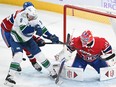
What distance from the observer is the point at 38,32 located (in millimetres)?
3627

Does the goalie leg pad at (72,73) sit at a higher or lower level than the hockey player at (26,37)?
lower

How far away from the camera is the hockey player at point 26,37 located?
357cm

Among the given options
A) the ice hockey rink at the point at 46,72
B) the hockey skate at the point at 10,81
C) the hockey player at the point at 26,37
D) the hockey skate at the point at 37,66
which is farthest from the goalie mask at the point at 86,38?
the hockey skate at the point at 10,81

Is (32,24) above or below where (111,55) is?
above

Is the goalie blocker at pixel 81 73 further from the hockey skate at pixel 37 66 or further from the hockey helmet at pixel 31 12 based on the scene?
the hockey helmet at pixel 31 12

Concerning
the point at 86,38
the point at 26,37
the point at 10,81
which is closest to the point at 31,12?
the point at 26,37

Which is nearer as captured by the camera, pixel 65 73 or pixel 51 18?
pixel 65 73

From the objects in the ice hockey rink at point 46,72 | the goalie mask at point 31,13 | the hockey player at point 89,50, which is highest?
the goalie mask at point 31,13

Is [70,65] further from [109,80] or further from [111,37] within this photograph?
[111,37]

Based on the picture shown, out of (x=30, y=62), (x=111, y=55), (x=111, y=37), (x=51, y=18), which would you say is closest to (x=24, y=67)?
(x=30, y=62)

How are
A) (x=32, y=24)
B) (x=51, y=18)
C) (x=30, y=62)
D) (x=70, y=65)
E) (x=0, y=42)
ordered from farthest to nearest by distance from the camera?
(x=51, y=18)
(x=0, y=42)
(x=30, y=62)
(x=70, y=65)
(x=32, y=24)

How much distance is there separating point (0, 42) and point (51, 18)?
3.57ft

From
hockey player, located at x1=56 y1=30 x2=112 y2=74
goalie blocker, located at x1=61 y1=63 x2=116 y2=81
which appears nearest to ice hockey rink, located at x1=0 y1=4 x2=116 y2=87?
goalie blocker, located at x1=61 y1=63 x2=116 y2=81

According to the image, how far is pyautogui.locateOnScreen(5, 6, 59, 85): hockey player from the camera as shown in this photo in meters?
3.57
